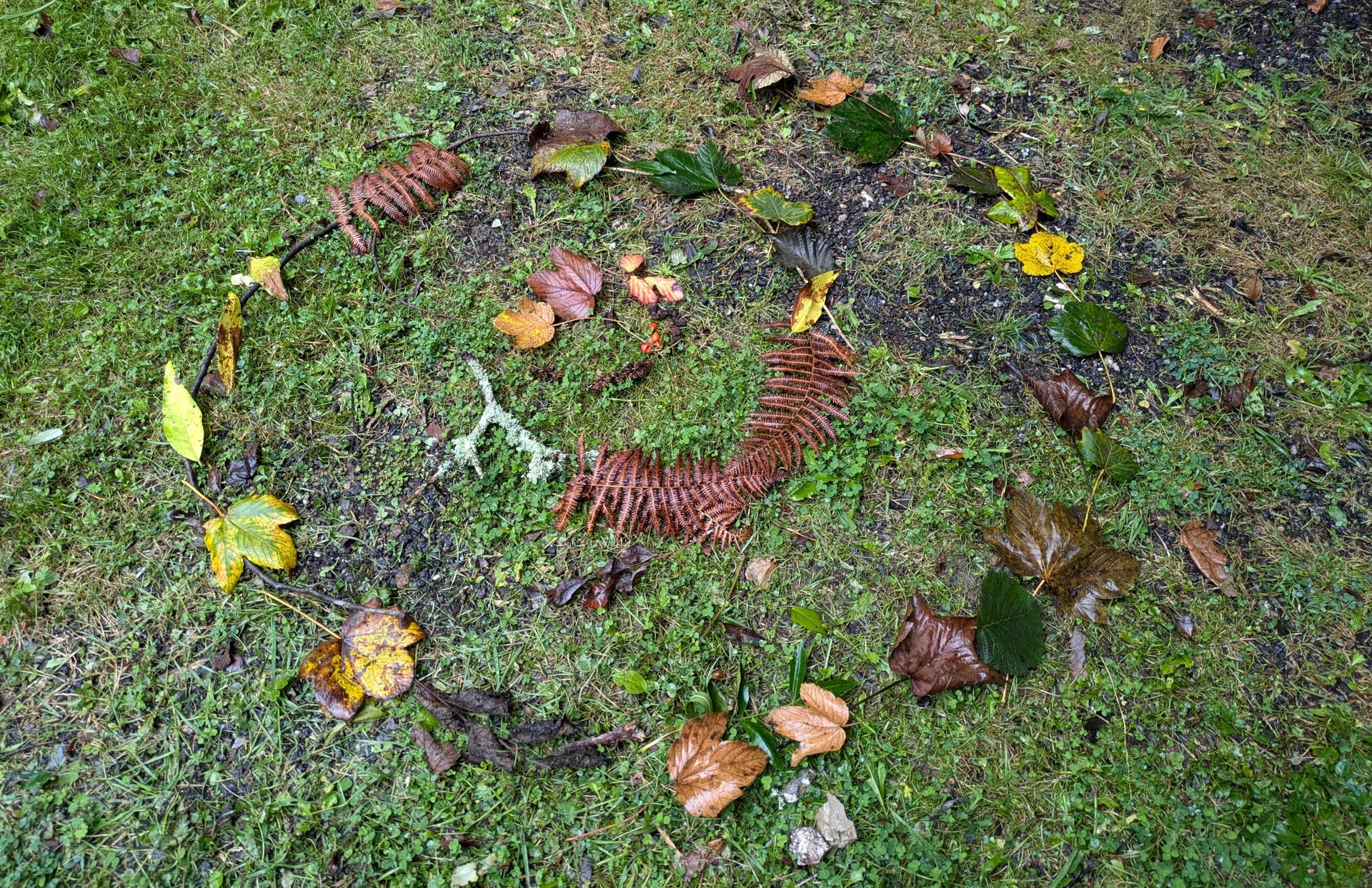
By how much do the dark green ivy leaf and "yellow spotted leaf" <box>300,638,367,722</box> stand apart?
189cm

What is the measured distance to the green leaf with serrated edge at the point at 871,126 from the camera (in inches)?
114

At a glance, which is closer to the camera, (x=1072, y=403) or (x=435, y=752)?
(x=435, y=752)

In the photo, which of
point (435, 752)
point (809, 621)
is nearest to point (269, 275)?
point (435, 752)

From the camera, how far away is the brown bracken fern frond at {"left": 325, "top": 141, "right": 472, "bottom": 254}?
2.75m

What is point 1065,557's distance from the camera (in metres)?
2.26

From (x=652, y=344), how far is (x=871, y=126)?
121 cm

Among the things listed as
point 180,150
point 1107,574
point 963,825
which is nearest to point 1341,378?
point 1107,574

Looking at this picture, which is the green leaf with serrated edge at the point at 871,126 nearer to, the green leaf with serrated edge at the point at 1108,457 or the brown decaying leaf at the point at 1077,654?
the green leaf with serrated edge at the point at 1108,457

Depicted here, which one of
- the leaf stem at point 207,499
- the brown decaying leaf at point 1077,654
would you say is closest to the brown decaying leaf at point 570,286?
the leaf stem at point 207,499

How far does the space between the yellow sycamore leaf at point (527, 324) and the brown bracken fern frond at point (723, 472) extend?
1.42ft

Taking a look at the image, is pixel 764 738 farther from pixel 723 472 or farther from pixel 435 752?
pixel 435 752

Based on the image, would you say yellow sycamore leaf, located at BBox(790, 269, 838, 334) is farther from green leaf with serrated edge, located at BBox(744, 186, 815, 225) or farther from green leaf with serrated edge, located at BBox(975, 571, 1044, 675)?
green leaf with serrated edge, located at BBox(975, 571, 1044, 675)

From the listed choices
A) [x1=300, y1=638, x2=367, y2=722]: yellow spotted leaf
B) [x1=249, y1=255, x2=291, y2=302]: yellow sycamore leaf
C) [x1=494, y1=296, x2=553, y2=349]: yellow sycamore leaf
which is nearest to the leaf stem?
[x1=300, y1=638, x2=367, y2=722]: yellow spotted leaf

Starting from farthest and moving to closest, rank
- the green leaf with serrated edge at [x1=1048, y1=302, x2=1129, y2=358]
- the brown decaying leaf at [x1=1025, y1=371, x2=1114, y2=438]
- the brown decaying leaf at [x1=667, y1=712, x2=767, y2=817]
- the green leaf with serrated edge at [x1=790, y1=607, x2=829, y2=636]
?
the green leaf with serrated edge at [x1=1048, y1=302, x2=1129, y2=358]
the brown decaying leaf at [x1=1025, y1=371, x2=1114, y2=438]
the green leaf with serrated edge at [x1=790, y1=607, x2=829, y2=636]
the brown decaying leaf at [x1=667, y1=712, x2=767, y2=817]
